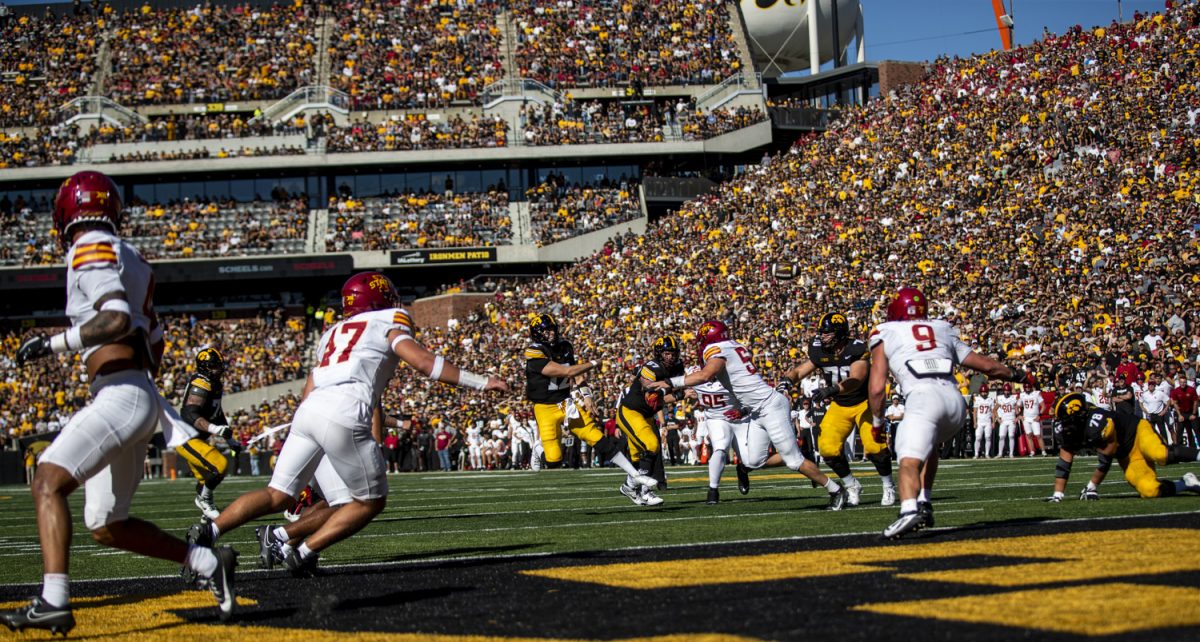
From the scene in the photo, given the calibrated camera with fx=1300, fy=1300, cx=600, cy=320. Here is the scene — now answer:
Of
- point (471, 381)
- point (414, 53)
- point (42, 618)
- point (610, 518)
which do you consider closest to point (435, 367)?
point (471, 381)

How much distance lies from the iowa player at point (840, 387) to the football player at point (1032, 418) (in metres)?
12.3

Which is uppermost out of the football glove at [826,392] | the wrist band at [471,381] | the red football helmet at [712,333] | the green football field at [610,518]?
the red football helmet at [712,333]

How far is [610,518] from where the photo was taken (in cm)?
1223

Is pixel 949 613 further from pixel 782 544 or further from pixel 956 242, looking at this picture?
pixel 956 242

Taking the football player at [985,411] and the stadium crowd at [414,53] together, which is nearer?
the football player at [985,411]

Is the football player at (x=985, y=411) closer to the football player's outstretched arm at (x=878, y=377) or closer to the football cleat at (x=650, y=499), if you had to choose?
the football cleat at (x=650, y=499)

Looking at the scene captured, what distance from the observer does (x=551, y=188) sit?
2104 inches

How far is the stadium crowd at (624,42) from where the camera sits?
55.7m

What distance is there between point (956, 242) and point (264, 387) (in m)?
26.9

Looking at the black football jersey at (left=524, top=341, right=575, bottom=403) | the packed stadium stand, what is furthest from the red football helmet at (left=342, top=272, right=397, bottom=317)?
the packed stadium stand

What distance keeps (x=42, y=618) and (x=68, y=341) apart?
1217mm

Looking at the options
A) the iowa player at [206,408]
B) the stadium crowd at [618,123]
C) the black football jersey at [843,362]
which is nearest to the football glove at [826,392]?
the black football jersey at [843,362]

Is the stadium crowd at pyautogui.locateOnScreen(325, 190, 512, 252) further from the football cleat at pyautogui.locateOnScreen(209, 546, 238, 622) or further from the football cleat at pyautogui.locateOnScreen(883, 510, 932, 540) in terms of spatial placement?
the football cleat at pyautogui.locateOnScreen(209, 546, 238, 622)

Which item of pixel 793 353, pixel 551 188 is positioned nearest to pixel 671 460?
pixel 793 353
